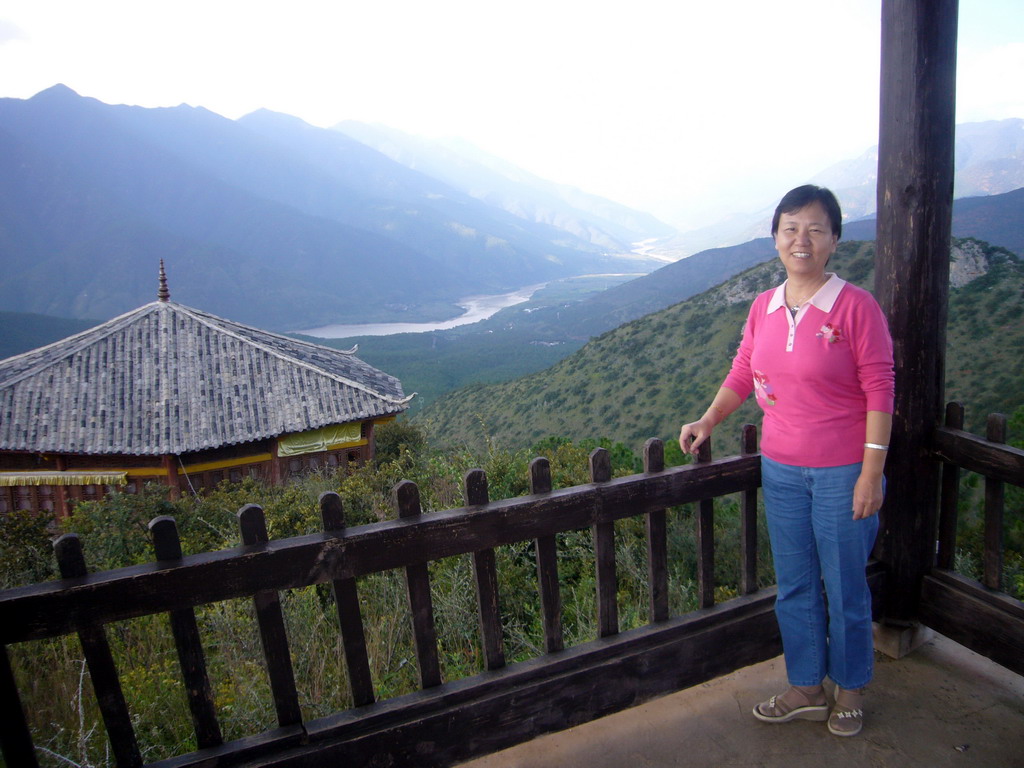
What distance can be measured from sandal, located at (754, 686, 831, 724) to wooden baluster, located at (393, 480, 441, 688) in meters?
1.13

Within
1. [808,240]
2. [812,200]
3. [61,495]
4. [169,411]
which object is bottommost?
[61,495]

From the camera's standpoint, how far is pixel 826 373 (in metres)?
2.09

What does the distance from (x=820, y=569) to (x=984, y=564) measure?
82 centimetres

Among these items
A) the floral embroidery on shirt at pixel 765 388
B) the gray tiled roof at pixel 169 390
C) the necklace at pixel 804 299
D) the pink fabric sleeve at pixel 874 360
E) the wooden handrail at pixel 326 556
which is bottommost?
the gray tiled roof at pixel 169 390

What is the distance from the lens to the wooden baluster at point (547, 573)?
88.4 inches

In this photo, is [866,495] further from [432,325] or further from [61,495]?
[432,325]

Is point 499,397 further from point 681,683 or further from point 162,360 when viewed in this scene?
point 681,683

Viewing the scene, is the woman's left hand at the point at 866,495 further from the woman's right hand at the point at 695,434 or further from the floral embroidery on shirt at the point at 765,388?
the woman's right hand at the point at 695,434

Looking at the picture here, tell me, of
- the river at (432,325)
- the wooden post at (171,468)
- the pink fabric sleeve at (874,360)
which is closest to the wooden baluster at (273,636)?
the pink fabric sleeve at (874,360)

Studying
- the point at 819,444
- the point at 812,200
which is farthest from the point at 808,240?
the point at 819,444

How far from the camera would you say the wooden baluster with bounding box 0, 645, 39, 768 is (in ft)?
5.59

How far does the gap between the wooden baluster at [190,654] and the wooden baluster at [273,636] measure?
16 centimetres

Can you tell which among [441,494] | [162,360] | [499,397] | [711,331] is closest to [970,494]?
[441,494]

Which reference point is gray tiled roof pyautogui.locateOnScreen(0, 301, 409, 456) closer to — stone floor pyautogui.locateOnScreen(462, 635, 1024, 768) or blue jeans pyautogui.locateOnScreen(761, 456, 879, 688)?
stone floor pyautogui.locateOnScreen(462, 635, 1024, 768)
